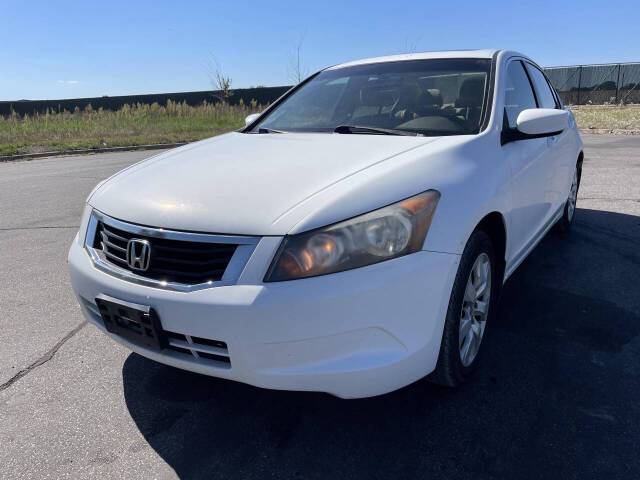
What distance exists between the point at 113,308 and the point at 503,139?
6.61 feet

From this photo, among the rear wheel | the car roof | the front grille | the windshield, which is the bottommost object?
the rear wheel

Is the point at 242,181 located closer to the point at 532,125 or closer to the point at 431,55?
the point at 532,125

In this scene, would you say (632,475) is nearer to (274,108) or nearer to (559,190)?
(559,190)

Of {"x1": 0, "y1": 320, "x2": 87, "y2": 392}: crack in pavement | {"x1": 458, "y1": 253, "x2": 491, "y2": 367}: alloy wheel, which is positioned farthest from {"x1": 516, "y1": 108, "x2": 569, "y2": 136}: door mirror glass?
{"x1": 0, "y1": 320, "x2": 87, "y2": 392}: crack in pavement

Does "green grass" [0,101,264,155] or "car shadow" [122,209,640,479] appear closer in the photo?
"car shadow" [122,209,640,479]

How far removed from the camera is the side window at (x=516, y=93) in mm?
2889

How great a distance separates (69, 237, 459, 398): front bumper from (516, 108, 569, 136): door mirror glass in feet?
3.51

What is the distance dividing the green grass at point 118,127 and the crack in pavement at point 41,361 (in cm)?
1297

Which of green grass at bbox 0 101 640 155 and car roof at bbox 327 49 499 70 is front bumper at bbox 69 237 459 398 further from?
green grass at bbox 0 101 640 155

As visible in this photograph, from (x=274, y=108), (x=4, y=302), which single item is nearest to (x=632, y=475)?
(x=274, y=108)

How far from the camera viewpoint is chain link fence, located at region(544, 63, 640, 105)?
2756 cm

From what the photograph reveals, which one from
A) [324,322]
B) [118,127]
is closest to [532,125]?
[324,322]

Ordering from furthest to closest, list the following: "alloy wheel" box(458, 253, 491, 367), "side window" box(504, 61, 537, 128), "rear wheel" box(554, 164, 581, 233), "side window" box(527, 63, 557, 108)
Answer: "rear wheel" box(554, 164, 581, 233) → "side window" box(527, 63, 557, 108) → "side window" box(504, 61, 537, 128) → "alloy wheel" box(458, 253, 491, 367)

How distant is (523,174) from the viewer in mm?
2713
